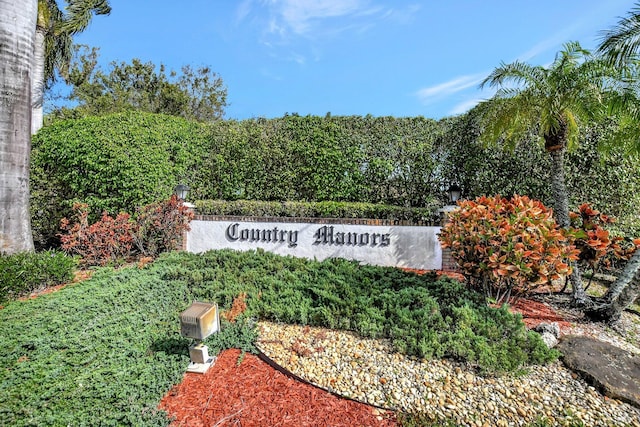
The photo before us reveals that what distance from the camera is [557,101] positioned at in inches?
202

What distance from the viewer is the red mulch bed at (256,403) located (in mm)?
2463

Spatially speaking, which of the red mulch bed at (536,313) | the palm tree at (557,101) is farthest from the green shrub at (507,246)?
the palm tree at (557,101)

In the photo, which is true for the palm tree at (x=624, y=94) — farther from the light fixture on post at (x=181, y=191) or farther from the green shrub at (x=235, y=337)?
the light fixture on post at (x=181, y=191)

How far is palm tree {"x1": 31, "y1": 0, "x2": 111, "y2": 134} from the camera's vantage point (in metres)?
9.51

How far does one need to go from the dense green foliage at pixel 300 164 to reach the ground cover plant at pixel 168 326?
130 inches

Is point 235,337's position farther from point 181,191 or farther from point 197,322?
point 181,191

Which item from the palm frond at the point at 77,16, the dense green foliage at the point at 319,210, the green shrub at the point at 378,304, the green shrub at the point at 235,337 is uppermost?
the palm frond at the point at 77,16

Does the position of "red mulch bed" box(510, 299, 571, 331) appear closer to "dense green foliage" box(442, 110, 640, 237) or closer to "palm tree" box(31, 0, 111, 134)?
"dense green foliage" box(442, 110, 640, 237)

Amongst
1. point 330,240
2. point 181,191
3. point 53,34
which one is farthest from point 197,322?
point 53,34

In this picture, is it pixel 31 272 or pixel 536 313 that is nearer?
pixel 536 313

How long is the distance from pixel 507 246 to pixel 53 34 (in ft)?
48.8

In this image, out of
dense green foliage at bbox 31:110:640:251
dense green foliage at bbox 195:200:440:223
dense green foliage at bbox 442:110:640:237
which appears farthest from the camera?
dense green foliage at bbox 31:110:640:251

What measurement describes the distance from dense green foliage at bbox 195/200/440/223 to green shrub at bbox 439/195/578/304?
240 cm

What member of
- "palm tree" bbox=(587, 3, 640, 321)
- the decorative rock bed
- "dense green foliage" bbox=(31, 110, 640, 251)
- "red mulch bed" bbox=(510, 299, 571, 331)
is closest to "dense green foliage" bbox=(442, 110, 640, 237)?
"dense green foliage" bbox=(31, 110, 640, 251)
